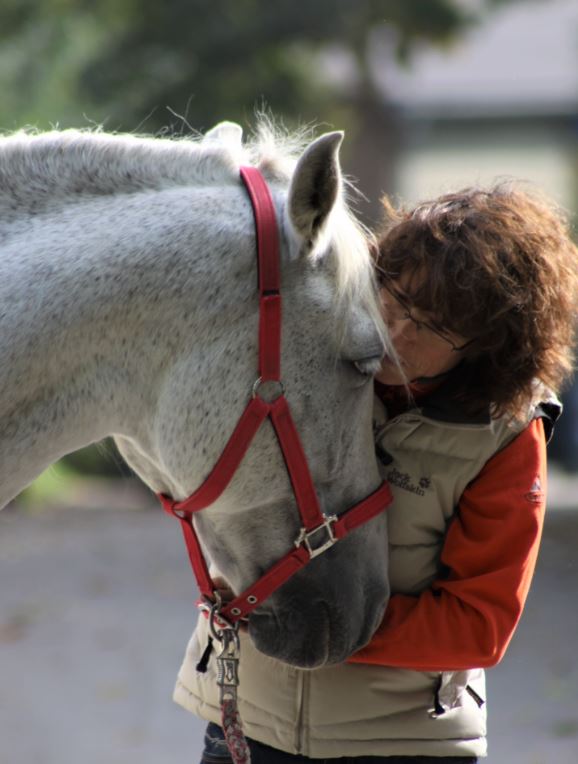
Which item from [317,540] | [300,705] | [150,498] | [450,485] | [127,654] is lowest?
[300,705]

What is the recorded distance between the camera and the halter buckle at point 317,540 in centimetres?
210

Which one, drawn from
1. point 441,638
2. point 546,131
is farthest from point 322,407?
point 546,131

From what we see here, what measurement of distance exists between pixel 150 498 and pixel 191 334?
27.0ft

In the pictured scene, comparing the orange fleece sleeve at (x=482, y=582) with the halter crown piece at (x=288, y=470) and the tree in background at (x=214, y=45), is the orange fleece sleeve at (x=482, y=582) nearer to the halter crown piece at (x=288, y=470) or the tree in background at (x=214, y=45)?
the halter crown piece at (x=288, y=470)

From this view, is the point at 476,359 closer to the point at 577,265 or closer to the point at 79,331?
the point at 577,265

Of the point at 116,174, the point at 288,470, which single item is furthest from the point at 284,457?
the point at 116,174

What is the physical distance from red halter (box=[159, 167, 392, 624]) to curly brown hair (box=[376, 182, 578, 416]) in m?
0.31

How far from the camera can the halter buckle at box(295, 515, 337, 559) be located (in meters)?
2.10

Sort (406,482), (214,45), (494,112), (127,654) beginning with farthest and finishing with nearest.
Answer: (494,112) → (214,45) → (127,654) → (406,482)

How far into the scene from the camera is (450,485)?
7.07 feet

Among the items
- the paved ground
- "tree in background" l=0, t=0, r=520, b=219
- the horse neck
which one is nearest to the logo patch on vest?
the horse neck

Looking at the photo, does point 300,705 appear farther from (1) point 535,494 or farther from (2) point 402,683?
(1) point 535,494

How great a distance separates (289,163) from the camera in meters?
2.18

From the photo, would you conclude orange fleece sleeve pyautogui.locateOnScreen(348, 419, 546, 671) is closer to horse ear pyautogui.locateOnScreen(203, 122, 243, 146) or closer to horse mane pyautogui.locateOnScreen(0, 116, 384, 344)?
horse mane pyautogui.locateOnScreen(0, 116, 384, 344)
